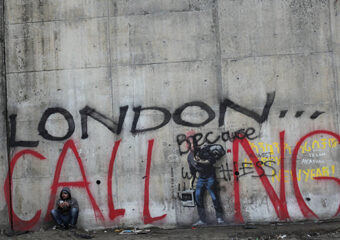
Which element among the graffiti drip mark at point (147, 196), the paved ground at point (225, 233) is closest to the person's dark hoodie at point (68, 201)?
the paved ground at point (225, 233)

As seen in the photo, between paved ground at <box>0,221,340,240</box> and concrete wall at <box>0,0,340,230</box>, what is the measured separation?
23 centimetres

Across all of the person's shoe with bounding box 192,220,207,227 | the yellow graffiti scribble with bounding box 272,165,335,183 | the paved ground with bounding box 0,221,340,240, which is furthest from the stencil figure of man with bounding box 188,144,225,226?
the yellow graffiti scribble with bounding box 272,165,335,183

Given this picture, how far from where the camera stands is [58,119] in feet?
26.5

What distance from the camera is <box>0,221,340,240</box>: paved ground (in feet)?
23.6

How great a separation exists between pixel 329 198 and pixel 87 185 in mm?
4740

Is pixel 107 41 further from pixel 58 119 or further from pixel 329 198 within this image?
pixel 329 198

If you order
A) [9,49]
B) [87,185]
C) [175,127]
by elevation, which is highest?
[9,49]

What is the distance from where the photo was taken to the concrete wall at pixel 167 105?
308 inches

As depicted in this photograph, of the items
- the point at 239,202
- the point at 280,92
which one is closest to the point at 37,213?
the point at 239,202

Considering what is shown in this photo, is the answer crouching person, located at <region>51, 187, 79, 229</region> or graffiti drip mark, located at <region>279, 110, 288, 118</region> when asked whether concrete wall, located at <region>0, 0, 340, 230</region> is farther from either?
crouching person, located at <region>51, 187, 79, 229</region>

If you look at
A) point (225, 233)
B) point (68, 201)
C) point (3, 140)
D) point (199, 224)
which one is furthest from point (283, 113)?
point (3, 140)

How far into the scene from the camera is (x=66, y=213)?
789cm

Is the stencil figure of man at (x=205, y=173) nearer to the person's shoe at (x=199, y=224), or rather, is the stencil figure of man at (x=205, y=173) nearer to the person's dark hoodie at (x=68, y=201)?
the person's shoe at (x=199, y=224)

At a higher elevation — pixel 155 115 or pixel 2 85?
pixel 2 85
